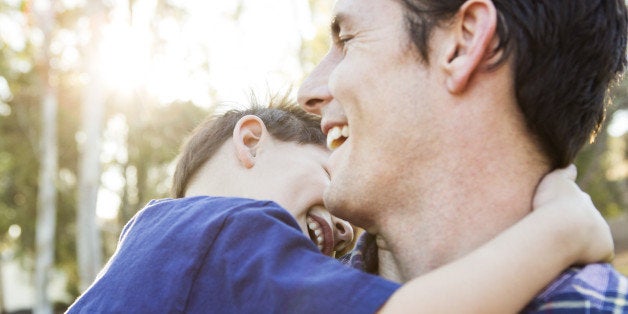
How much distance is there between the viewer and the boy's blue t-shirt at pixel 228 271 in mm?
1615

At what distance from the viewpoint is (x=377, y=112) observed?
1933 millimetres

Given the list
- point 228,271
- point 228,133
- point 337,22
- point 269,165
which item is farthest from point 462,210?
point 228,133

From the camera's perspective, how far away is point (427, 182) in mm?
1892

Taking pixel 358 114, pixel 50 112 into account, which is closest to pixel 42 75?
pixel 50 112

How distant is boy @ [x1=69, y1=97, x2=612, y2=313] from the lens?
1.56 meters

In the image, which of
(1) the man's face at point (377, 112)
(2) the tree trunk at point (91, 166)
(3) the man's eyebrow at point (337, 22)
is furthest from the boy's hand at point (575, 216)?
(2) the tree trunk at point (91, 166)

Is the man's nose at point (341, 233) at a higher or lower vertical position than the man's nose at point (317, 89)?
lower

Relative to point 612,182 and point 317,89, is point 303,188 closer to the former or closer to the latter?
point 317,89

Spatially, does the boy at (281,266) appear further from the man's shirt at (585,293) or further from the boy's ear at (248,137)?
the boy's ear at (248,137)

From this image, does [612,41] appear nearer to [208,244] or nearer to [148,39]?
[208,244]

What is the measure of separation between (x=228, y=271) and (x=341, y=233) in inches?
45.9

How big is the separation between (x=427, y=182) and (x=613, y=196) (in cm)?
3636

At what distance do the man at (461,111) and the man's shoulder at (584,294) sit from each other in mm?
247

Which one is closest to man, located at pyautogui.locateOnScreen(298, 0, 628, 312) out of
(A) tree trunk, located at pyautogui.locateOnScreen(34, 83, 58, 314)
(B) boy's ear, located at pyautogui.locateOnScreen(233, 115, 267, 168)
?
(B) boy's ear, located at pyautogui.locateOnScreen(233, 115, 267, 168)
